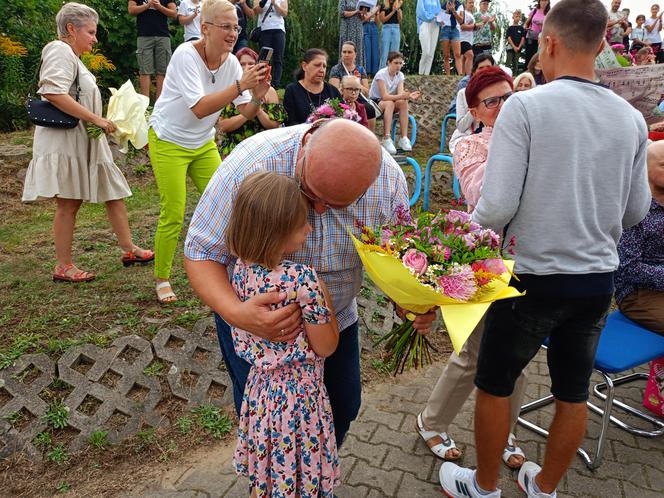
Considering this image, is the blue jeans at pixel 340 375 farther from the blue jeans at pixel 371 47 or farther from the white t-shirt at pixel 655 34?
the white t-shirt at pixel 655 34

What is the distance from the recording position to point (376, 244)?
1.84 meters

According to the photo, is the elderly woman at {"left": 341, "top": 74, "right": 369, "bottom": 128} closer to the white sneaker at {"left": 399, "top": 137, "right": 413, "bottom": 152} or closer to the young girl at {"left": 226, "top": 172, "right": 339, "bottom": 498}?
the white sneaker at {"left": 399, "top": 137, "right": 413, "bottom": 152}

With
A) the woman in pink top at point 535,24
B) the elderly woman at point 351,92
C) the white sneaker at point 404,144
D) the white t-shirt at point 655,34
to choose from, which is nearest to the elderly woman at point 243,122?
the elderly woman at point 351,92

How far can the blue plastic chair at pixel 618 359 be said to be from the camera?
2.90m

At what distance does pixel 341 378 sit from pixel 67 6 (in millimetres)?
3403

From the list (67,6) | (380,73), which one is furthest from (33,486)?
(380,73)

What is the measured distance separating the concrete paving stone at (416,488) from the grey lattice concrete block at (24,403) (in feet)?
6.37

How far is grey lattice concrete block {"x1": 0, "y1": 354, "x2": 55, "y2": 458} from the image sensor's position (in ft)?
9.59

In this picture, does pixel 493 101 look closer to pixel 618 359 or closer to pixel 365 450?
pixel 618 359

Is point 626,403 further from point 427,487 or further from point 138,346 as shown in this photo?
point 138,346

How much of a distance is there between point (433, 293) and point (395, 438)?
1.73 m

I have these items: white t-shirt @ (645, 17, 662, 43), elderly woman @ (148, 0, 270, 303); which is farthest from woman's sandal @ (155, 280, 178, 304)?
white t-shirt @ (645, 17, 662, 43)

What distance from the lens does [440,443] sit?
Answer: 302 centimetres

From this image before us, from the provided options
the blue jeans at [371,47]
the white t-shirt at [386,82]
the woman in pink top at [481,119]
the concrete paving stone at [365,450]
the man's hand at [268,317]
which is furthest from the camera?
Result: the blue jeans at [371,47]
